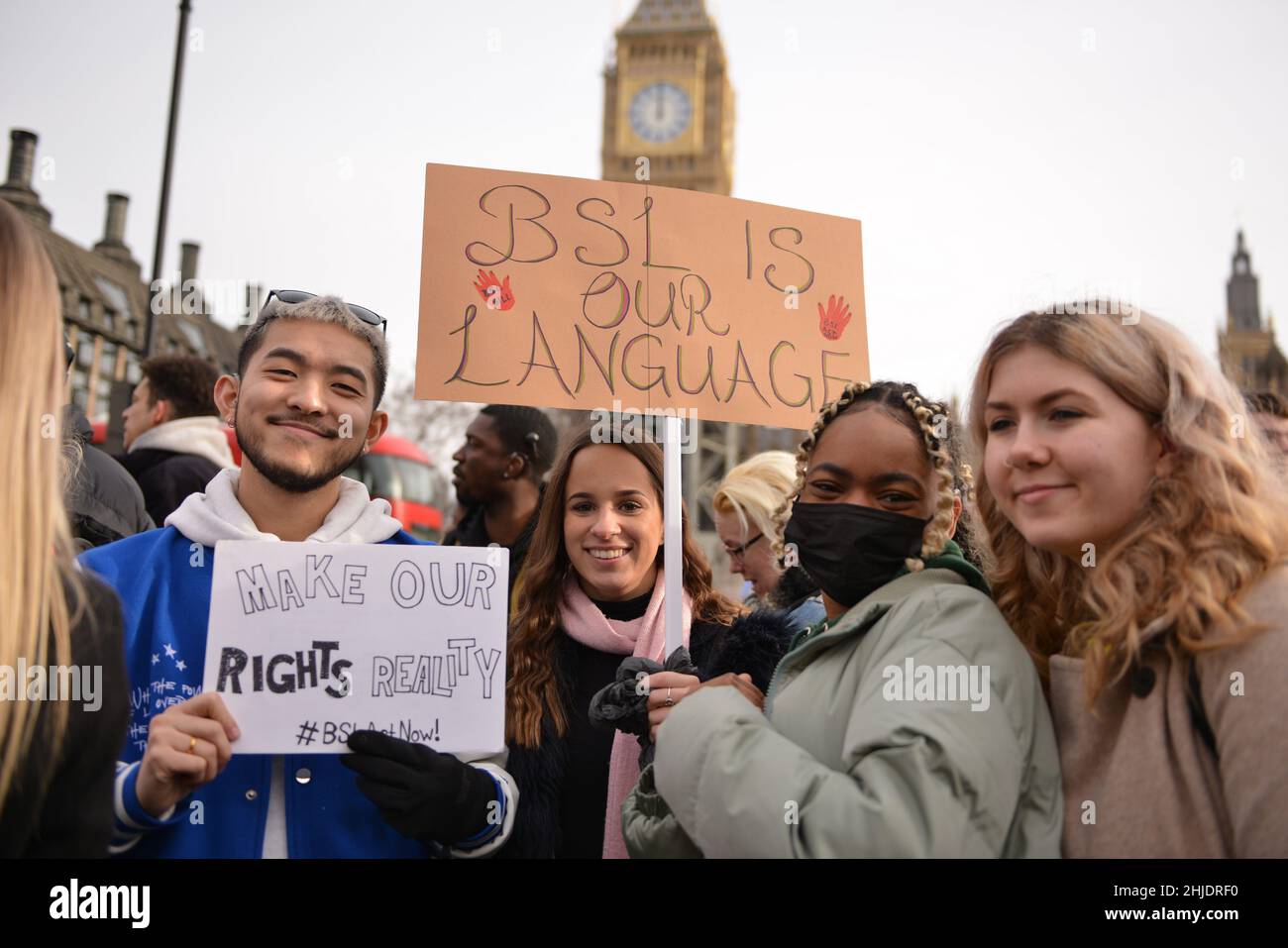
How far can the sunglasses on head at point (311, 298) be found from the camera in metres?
2.39

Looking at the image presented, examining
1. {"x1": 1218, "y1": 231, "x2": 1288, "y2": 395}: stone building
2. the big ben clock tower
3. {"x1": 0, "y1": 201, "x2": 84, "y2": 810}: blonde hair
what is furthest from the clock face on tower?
{"x1": 0, "y1": 201, "x2": 84, "y2": 810}: blonde hair

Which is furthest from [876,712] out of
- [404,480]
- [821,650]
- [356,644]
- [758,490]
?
[404,480]

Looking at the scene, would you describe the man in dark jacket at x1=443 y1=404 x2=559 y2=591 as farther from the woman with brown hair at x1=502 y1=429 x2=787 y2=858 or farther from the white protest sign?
the white protest sign

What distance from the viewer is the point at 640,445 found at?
9.65ft

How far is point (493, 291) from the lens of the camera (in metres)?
2.71

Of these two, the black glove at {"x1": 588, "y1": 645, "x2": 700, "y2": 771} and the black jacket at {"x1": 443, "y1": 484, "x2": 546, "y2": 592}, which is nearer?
the black glove at {"x1": 588, "y1": 645, "x2": 700, "y2": 771}

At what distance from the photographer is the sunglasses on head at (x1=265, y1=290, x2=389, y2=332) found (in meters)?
2.39

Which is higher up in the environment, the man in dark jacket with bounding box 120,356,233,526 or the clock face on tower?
the clock face on tower

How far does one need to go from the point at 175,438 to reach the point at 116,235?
53.2 metres

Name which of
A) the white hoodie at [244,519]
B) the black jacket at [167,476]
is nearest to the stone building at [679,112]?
the black jacket at [167,476]

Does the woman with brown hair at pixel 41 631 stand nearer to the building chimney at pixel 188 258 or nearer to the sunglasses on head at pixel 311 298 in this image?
the sunglasses on head at pixel 311 298

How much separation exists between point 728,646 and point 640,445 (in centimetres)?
73

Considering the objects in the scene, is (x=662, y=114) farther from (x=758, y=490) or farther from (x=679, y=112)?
(x=758, y=490)

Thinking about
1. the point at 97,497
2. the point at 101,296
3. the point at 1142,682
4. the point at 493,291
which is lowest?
the point at 1142,682
